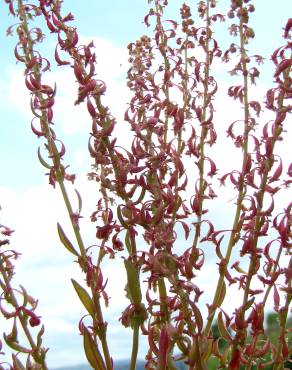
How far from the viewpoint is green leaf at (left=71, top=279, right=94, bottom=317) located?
1358 millimetres

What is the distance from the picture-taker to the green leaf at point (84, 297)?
136 centimetres

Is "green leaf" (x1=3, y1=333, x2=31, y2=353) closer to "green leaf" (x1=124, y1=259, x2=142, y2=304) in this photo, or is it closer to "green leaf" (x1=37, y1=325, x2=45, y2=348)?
"green leaf" (x1=37, y1=325, x2=45, y2=348)

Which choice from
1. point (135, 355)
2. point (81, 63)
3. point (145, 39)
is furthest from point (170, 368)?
point (145, 39)

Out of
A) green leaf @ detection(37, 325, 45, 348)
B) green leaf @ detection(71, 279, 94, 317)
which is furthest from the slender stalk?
green leaf @ detection(71, 279, 94, 317)

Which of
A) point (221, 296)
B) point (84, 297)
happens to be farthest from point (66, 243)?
point (221, 296)

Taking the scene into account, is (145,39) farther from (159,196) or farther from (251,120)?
(159,196)

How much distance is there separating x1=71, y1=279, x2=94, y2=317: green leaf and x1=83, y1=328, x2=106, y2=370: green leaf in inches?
1.9

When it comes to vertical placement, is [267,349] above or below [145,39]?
below

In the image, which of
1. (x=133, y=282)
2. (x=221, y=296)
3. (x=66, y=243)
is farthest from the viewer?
(x=221, y=296)

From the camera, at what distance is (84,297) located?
1362 mm

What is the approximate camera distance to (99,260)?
145 centimetres

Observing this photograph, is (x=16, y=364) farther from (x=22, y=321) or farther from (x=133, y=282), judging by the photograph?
(x=133, y=282)

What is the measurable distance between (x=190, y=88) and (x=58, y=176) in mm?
572

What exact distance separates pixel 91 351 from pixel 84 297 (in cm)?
12
